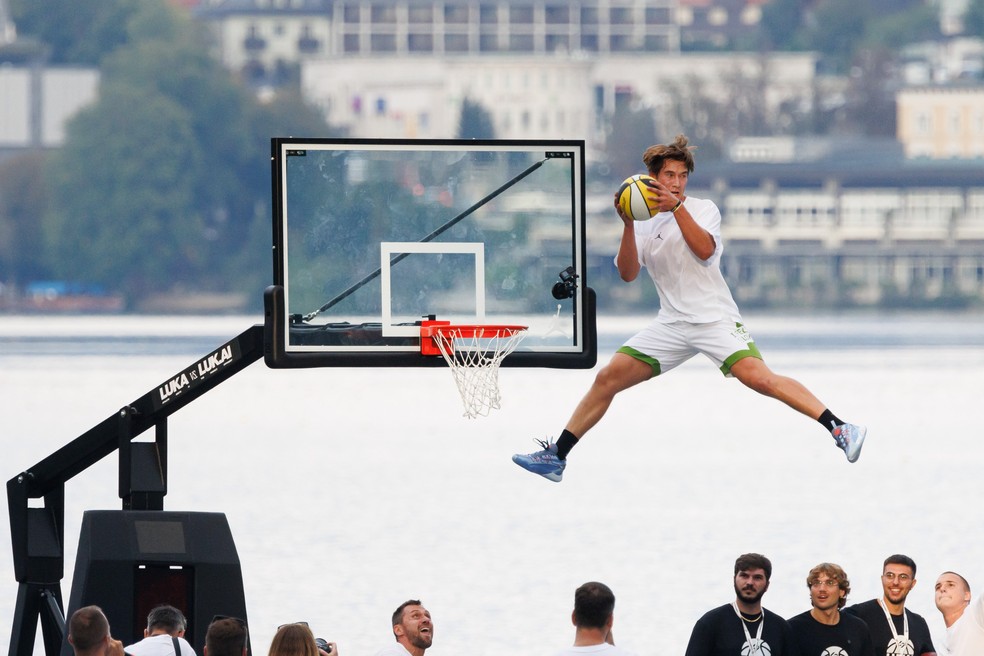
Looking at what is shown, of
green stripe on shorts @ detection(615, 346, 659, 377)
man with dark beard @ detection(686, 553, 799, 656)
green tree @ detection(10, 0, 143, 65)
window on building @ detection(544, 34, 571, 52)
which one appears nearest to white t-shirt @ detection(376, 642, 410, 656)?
man with dark beard @ detection(686, 553, 799, 656)

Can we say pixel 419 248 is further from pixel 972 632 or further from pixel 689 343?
pixel 972 632

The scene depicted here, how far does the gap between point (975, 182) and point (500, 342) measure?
436ft

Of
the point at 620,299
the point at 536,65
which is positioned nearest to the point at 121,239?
the point at 620,299

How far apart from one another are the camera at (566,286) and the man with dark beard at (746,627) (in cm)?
198

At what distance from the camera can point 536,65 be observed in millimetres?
163500

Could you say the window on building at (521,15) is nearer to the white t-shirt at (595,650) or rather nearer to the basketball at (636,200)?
the basketball at (636,200)

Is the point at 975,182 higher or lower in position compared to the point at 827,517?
higher

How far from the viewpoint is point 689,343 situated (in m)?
10.1

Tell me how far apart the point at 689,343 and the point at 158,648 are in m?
2.84

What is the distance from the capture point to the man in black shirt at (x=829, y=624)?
9.20 m

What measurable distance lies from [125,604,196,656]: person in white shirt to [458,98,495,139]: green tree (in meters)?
137

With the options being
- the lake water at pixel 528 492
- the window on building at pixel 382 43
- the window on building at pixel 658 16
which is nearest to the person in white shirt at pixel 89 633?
the lake water at pixel 528 492

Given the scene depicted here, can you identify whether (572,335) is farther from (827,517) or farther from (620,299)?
(620,299)

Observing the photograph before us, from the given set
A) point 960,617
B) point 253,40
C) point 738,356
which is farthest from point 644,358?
point 253,40
